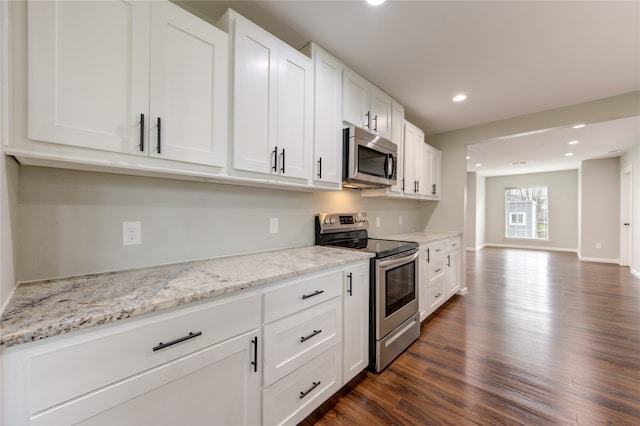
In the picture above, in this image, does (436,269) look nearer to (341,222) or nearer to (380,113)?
(341,222)

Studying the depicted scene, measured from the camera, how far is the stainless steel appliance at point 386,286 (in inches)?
77.2

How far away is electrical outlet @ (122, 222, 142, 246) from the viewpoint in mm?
1348

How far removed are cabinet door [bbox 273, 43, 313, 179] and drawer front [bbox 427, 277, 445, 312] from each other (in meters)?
2.06

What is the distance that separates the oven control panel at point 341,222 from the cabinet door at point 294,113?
1.95ft

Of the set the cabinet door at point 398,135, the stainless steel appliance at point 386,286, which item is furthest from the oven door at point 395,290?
the cabinet door at point 398,135

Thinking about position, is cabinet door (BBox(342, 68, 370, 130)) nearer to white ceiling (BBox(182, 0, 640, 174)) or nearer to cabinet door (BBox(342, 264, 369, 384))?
white ceiling (BBox(182, 0, 640, 174))

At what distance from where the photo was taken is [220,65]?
1407 mm

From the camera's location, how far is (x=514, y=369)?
203 cm

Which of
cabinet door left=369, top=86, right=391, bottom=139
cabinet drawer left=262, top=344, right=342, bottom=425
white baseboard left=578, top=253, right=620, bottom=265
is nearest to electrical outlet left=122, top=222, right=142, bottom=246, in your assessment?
cabinet drawer left=262, top=344, right=342, bottom=425

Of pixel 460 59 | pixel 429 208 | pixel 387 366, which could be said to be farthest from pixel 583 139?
pixel 387 366

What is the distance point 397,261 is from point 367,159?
94cm

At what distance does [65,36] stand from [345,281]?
1767mm

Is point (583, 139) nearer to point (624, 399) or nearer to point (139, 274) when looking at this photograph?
point (624, 399)

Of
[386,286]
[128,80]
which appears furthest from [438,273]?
[128,80]
